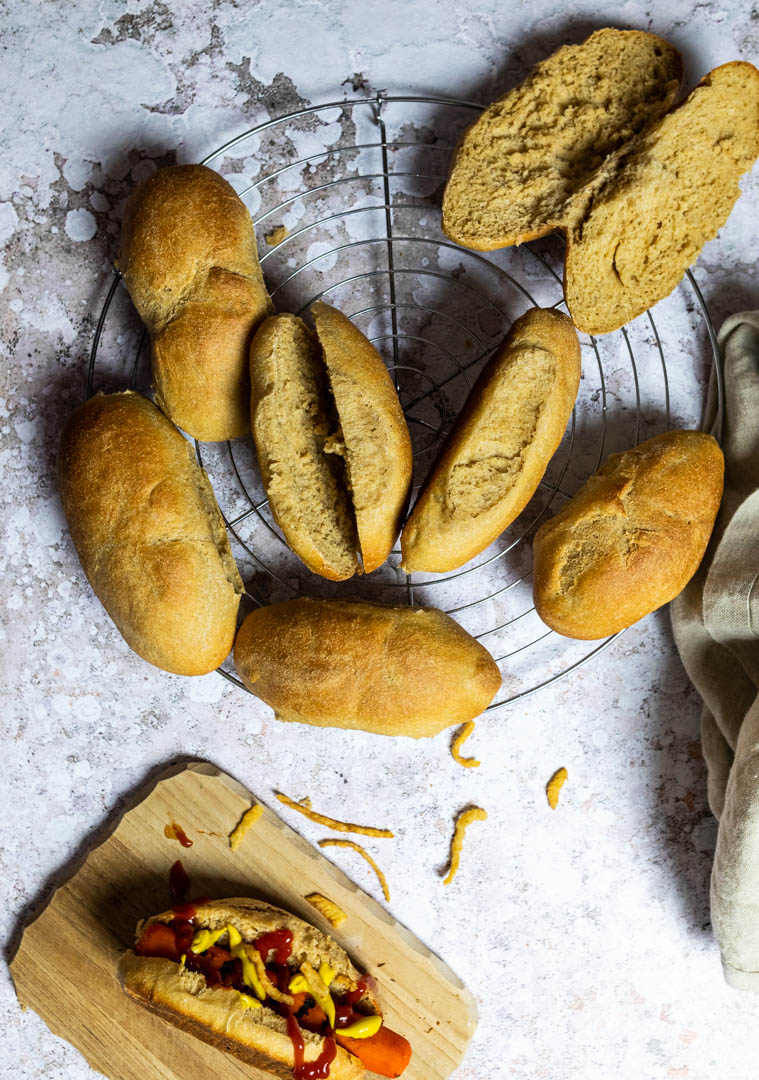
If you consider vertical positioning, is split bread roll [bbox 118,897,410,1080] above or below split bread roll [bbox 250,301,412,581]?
below

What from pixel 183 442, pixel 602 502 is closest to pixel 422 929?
pixel 602 502

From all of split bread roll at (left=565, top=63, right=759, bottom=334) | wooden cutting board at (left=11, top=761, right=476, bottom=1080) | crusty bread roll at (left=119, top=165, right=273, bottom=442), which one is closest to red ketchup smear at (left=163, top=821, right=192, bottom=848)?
wooden cutting board at (left=11, top=761, right=476, bottom=1080)

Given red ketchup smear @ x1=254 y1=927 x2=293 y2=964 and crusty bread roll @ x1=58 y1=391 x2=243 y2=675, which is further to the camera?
red ketchup smear @ x1=254 y1=927 x2=293 y2=964

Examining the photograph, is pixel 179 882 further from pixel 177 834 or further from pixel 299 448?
pixel 299 448

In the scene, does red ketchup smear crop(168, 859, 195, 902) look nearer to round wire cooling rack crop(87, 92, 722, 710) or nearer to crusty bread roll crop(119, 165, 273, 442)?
round wire cooling rack crop(87, 92, 722, 710)

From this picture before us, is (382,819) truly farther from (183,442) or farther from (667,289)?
(667,289)

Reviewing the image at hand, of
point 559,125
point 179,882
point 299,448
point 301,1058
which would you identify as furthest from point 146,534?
point 559,125
